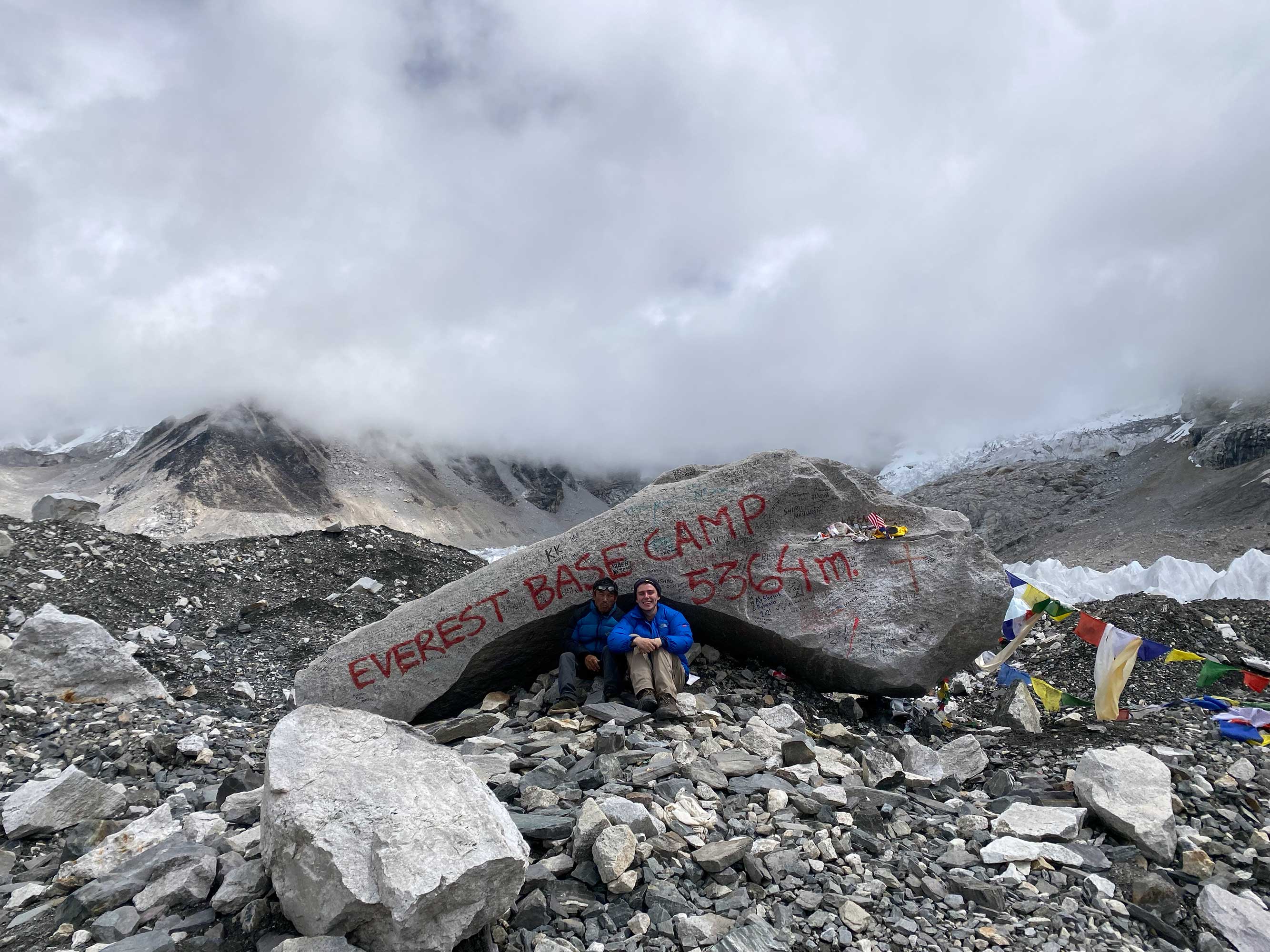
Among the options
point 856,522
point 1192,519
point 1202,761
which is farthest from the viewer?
point 1192,519

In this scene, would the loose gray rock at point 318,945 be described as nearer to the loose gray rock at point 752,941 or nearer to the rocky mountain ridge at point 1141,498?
the loose gray rock at point 752,941

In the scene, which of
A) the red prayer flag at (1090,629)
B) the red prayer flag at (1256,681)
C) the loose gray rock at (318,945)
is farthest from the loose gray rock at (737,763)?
the red prayer flag at (1256,681)

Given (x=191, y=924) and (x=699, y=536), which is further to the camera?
(x=699, y=536)

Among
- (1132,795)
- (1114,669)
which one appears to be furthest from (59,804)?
Answer: (1114,669)

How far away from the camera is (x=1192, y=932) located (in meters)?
4.21

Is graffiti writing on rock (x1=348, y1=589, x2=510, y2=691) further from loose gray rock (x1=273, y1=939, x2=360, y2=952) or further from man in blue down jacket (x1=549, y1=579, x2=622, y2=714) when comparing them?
loose gray rock (x1=273, y1=939, x2=360, y2=952)

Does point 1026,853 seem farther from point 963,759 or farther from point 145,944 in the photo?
point 145,944

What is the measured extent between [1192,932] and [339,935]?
4809 millimetres

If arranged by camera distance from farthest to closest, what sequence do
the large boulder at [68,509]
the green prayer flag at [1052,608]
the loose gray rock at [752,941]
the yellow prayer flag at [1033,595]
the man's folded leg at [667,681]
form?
the large boulder at [68,509]
the yellow prayer flag at [1033,595]
the green prayer flag at [1052,608]
the man's folded leg at [667,681]
the loose gray rock at [752,941]

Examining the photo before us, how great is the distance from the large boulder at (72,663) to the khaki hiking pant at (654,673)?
655cm

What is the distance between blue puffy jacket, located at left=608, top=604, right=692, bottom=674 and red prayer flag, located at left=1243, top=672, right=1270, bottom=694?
662cm

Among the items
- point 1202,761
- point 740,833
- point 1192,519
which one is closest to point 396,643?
point 740,833

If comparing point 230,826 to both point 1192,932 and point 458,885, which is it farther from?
point 1192,932

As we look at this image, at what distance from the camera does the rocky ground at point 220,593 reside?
451 inches
